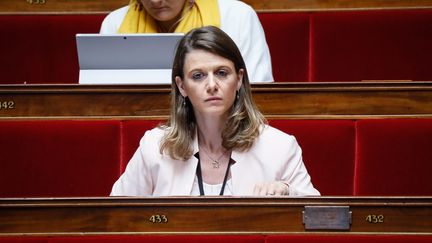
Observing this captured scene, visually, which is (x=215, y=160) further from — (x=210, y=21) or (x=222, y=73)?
(x=210, y=21)

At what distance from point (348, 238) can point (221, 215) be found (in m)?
0.07

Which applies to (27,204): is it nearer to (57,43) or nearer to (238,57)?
(238,57)

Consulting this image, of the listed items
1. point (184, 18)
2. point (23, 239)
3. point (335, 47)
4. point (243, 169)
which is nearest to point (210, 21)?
point (184, 18)

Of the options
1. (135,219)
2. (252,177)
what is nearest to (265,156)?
(252,177)

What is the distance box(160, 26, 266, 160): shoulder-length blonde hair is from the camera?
0.62 m

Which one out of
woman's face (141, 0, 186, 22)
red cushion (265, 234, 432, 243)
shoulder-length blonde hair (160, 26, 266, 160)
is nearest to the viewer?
red cushion (265, 234, 432, 243)

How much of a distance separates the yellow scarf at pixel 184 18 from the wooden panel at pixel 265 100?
5.0 inches

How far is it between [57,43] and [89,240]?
0.41 m

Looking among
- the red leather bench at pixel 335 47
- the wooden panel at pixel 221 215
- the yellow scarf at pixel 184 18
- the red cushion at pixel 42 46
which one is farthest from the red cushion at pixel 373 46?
the wooden panel at pixel 221 215

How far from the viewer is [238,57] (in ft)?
2.05

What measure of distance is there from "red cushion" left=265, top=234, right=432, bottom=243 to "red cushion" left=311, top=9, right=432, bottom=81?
0.36 metres

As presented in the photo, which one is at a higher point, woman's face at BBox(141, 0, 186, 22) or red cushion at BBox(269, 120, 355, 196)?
woman's face at BBox(141, 0, 186, 22)

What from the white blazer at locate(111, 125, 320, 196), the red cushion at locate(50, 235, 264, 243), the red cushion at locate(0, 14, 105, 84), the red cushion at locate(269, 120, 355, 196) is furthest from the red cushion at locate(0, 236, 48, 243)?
the red cushion at locate(0, 14, 105, 84)

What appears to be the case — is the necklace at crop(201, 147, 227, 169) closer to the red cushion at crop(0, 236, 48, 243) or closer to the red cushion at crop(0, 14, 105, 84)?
the red cushion at crop(0, 236, 48, 243)
